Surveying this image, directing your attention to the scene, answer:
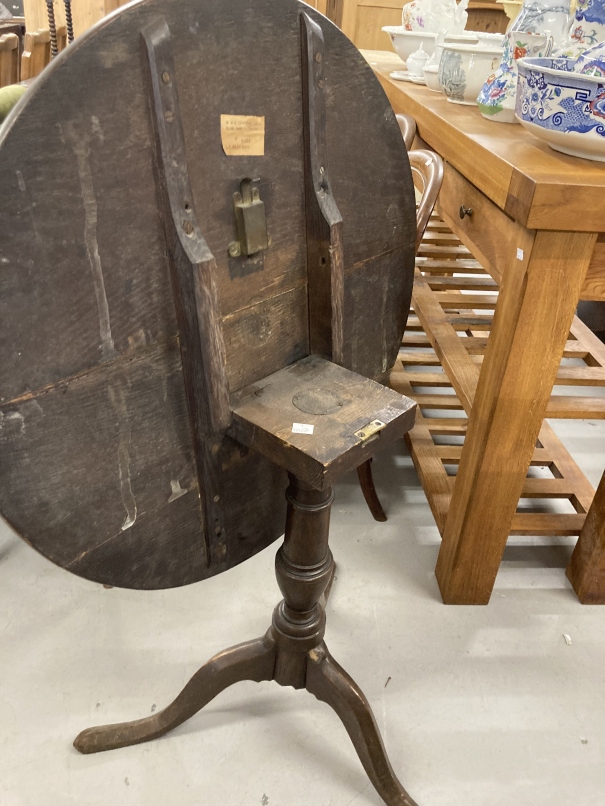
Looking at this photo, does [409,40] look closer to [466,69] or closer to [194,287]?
[466,69]

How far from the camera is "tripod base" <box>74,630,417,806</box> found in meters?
1.03

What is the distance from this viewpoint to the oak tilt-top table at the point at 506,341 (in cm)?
100

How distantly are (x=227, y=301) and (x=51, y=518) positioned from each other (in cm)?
32

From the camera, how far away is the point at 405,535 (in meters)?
1.62

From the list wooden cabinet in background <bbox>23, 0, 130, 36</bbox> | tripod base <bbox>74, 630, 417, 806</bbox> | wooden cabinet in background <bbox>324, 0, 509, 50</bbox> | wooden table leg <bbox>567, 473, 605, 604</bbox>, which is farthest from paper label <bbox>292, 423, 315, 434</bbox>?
wooden cabinet in background <bbox>324, 0, 509, 50</bbox>

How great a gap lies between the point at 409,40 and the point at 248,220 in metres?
1.82

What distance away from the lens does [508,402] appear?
1.16m

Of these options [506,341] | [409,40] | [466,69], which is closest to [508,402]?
[506,341]

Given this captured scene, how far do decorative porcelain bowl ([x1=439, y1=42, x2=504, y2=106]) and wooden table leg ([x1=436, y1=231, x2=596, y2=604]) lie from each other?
0.67 m

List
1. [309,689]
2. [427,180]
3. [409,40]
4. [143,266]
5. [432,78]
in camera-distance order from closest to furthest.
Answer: [143,266]
[309,689]
[427,180]
[432,78]
[409,40]

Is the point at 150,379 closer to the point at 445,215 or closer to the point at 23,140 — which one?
the point at 23,140

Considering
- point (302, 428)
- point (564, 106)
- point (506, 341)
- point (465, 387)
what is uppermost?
point (564, 106)

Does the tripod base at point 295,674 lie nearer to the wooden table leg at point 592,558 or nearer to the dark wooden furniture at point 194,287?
the dark wooden furniture at point 194,287

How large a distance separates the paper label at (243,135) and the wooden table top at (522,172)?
450mm
